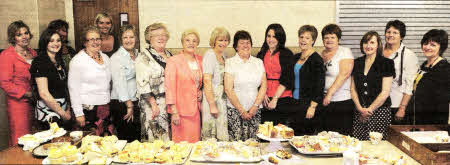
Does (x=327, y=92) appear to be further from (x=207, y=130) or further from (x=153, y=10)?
(x=153, y=10)

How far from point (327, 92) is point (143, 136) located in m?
1.83

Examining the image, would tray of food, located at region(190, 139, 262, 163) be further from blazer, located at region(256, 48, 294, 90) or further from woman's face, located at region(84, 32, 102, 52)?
woman's face, located at region(84, 32, 102, 52)

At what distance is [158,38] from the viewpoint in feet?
10.3

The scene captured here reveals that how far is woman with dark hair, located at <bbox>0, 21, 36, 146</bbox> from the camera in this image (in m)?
3.19

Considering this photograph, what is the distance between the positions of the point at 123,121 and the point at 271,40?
1.71 meters

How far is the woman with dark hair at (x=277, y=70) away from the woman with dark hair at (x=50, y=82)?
1.91m

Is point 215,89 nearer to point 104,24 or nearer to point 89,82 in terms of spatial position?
point 89,82

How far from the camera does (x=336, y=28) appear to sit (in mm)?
3230

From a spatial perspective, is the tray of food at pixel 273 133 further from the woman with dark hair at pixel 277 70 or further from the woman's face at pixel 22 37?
the woman's face at pixel 22 37

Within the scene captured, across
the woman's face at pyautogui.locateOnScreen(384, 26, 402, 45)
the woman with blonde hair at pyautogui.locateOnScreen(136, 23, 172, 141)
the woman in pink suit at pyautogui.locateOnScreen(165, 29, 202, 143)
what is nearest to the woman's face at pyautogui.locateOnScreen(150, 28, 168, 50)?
the woman with blonde hair at pyautogui.locateOnScreen(136, 23, 172, 141)

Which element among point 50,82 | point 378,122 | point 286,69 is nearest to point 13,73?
point 50,82

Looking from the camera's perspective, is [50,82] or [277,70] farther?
[277,70]

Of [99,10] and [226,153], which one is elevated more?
[99,10]

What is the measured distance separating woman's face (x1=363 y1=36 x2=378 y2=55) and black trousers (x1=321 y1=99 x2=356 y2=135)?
0.50m
